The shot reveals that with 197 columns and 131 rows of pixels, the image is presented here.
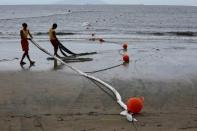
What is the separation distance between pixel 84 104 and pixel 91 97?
72 cm

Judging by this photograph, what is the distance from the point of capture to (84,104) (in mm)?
9531

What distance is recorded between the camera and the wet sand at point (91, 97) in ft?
26.1

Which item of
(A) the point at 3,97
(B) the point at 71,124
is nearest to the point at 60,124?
(B) the point at 71,124

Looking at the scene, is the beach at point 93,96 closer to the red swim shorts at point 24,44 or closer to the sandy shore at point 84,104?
the sandy shore at point 84,104

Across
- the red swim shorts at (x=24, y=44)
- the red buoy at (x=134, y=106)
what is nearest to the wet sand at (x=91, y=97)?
the red buoy at (x=134, y=106)

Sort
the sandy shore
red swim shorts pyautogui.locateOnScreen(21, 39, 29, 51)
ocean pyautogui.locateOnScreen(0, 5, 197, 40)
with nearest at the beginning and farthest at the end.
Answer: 1. the sandy shore
2. red swim shorts pyautogui.locateOnScreen(21, 39, 29, 51)
3. ocean pyautogui.locateOnScreen(0, 5, 197, 40)

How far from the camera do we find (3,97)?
33.4ft

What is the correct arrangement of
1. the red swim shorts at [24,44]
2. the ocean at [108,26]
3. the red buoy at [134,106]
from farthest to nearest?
the ocean at [108,26] < the red swim shorts at [24,44] < the red buoy at [134,106]

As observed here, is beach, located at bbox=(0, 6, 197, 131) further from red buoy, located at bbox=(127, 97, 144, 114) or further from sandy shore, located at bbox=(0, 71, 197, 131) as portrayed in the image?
red buoy, located at bbox=(127, 97, 144, 114)

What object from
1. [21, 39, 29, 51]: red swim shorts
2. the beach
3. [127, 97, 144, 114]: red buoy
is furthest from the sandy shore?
[21, 39, 29, 51]: red swim shorts

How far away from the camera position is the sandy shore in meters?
7.86

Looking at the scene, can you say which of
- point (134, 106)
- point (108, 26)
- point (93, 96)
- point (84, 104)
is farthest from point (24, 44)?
point (108, 26)

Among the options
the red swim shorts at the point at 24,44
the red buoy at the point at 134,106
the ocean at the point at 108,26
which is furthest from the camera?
the ocean at the point at 108,26

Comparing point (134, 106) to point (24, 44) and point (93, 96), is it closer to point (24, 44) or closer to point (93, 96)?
point (93, 96)
